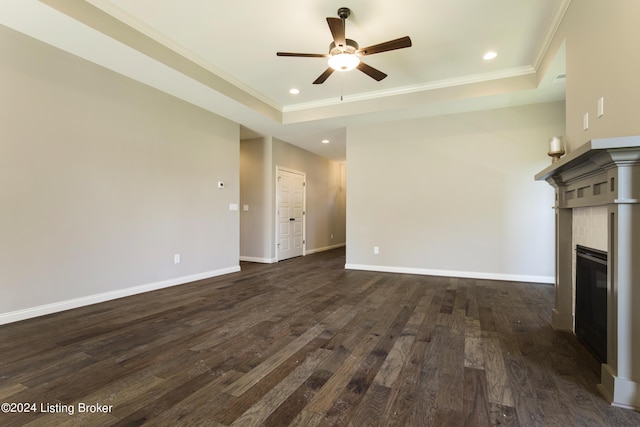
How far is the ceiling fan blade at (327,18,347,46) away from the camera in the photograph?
2480 millimetres

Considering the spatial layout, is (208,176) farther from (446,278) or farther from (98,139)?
(446,278)

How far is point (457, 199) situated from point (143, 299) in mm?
4763

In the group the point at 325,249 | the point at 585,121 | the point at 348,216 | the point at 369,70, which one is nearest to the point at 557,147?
the point at 585,121

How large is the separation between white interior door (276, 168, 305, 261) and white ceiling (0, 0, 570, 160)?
2049 millimetres

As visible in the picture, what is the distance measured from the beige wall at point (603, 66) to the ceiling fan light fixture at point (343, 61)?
1.83 m

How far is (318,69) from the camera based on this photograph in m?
3.97

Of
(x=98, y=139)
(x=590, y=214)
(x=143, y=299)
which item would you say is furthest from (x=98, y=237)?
(x=590, y=214)

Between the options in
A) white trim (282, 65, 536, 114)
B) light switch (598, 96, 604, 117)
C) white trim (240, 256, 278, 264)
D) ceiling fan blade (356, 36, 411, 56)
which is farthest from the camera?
white trim (240, 256, 278, 264)

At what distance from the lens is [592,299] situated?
224 cm

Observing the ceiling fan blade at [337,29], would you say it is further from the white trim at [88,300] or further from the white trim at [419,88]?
the white trim at [88,300]

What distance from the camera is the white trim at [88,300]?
2.83 m

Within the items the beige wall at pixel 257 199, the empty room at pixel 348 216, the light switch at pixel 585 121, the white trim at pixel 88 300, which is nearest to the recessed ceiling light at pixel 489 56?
the empty room at pixel 348 216

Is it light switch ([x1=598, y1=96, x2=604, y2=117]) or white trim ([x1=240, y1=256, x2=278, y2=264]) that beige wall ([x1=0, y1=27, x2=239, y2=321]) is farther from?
light switch ([x1=598, y1=96, x2=604, y2=117])

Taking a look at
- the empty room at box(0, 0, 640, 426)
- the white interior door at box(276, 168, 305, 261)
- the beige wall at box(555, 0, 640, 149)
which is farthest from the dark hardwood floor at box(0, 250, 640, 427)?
the white interior door at box(276, 168, 305, 261)
